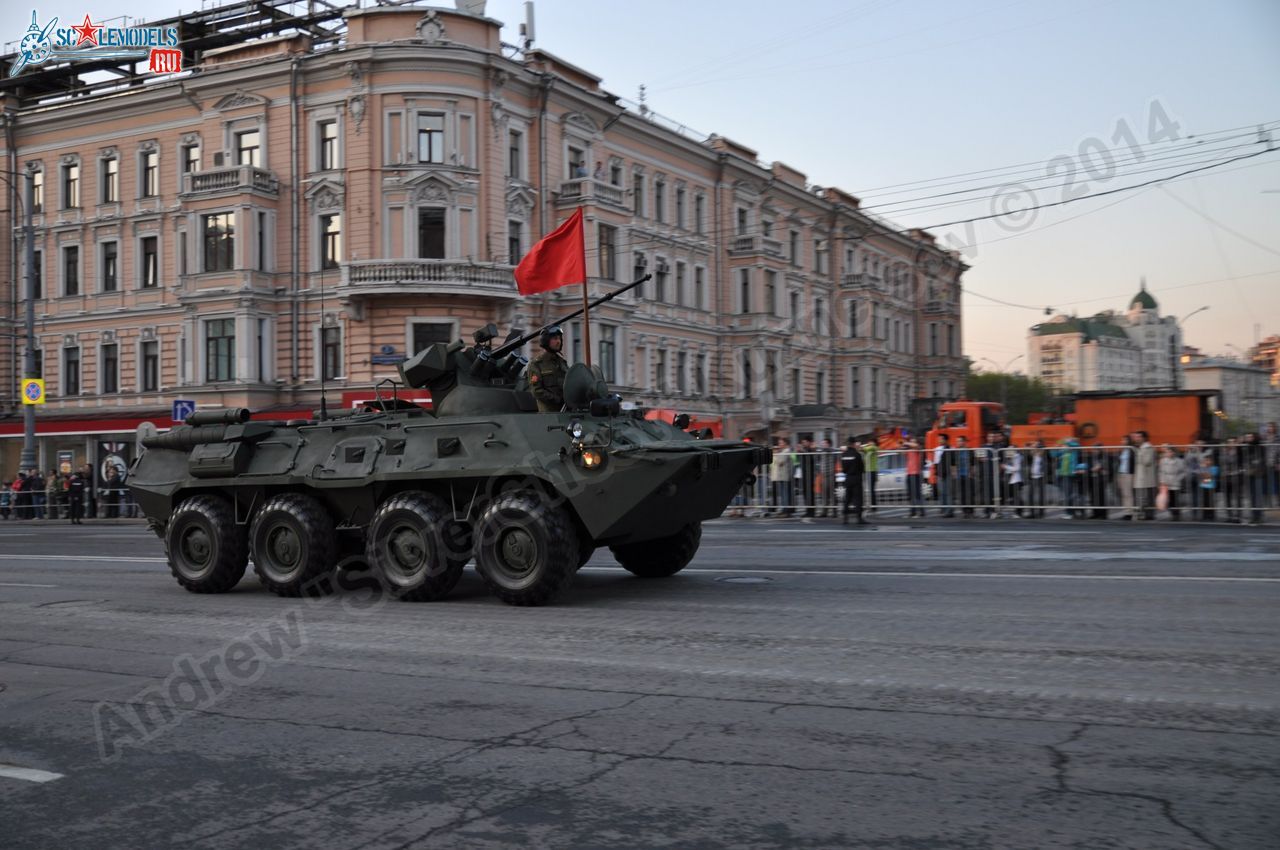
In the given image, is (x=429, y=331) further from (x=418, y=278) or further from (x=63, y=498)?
(x=63, y=498)

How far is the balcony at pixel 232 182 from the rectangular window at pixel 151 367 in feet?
19.0

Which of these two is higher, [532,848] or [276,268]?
[276,268]

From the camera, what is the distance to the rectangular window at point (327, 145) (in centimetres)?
3959

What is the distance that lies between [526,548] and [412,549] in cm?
126

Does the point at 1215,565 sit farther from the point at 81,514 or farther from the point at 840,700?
the point at 81,514

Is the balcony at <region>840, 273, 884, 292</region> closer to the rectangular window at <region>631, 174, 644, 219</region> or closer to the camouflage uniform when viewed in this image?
the rectangular window at <region>631, 174, 644, 219</region>

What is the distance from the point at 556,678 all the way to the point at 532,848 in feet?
9.48

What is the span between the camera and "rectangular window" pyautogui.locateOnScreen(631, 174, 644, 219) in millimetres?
46906

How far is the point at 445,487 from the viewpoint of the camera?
34.8 feet

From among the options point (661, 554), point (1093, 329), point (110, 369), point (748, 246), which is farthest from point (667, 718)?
point (1093, 329)

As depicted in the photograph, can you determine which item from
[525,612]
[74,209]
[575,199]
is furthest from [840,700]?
[74,209]

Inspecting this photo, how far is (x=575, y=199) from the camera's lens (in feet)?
139

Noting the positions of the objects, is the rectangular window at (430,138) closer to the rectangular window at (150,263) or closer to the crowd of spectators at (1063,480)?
the rectangular window at (150,263)

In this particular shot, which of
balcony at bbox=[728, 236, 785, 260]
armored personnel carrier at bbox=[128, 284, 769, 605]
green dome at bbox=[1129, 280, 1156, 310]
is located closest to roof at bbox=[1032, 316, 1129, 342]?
green dome at bbox=[1129, 280, 1156, 310]
